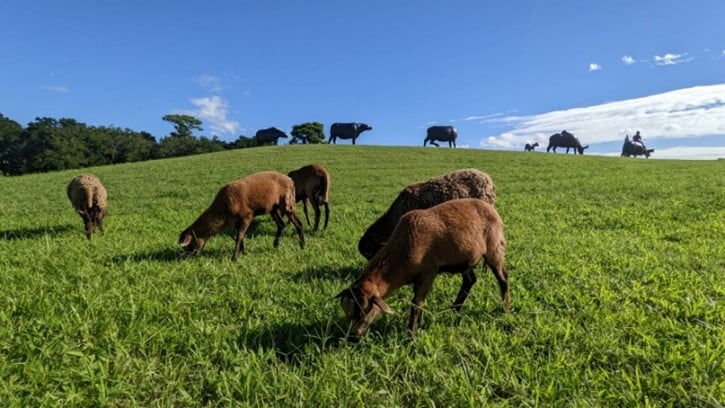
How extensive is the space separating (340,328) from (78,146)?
2439 inches

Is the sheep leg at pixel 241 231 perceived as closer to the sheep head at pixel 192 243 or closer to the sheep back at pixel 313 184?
the sheep head at pixel 192 243

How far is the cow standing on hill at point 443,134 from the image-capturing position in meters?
44.1

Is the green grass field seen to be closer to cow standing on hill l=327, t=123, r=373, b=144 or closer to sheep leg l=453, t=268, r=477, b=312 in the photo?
sheep leg l=453, t=268, r=477, b=312

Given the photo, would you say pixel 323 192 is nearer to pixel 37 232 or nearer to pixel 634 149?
pixel 37 232

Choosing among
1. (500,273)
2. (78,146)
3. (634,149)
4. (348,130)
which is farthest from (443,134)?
→ (78,146)

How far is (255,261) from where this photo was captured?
237 inches

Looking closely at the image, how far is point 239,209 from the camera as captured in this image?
21.2 ft

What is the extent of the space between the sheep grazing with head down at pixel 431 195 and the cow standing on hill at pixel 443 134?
1559 inches

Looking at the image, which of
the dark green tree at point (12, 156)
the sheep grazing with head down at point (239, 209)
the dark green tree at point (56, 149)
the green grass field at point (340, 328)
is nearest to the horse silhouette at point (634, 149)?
the green grass field at point (340, 328)

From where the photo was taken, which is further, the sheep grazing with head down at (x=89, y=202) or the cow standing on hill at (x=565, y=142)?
the cow standing on hill at (x=565, y=142)

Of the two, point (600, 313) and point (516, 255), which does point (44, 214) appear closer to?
point (516, 255)

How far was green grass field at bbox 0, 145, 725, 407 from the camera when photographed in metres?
2.58

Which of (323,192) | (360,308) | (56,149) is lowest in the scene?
(360,308)

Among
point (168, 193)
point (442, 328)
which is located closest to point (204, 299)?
point (442, 328)
